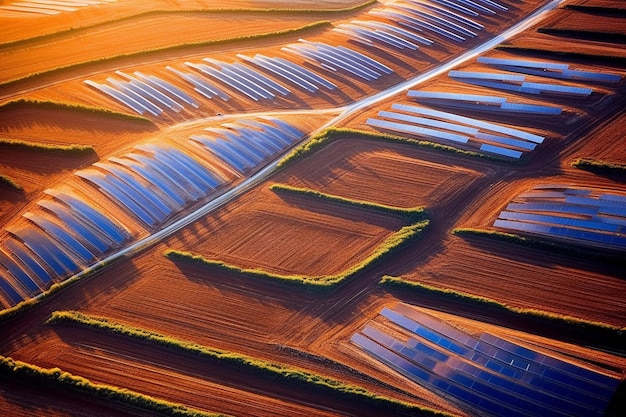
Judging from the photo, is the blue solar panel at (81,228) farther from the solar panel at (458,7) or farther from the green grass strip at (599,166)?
the solar panel at (458,7)

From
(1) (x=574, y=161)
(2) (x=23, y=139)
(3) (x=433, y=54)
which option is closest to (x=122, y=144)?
(2) (x=23, y=139)

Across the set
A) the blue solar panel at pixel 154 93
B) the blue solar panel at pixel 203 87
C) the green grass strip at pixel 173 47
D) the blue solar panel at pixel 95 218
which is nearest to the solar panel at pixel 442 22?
the green grass strip at pixel 173 47

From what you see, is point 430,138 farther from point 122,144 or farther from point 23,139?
point 23,139

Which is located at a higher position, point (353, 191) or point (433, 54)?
point (433, 54)

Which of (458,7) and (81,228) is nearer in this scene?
(81,228)

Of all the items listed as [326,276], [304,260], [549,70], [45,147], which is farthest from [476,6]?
[45,147]

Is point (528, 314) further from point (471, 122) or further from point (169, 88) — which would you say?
point (169, 88)
